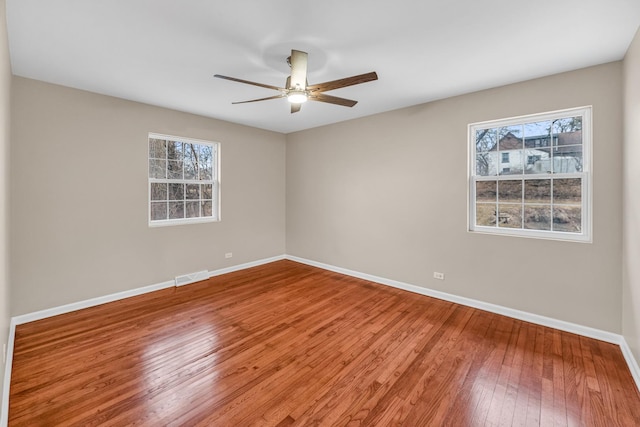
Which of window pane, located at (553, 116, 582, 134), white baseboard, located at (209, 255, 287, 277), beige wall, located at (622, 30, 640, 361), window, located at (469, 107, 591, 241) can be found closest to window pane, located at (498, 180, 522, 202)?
window, located at (469, 107, 591, 241)

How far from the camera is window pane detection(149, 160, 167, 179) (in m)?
3.92

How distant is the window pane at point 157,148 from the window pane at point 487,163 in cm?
434

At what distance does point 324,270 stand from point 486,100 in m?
3.50

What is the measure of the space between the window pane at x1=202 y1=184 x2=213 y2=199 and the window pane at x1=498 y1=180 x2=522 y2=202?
423 centimetres

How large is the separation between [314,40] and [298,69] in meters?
0.25

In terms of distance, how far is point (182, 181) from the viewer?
4.26 meters

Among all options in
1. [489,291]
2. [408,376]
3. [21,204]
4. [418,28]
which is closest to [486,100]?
[418,28]

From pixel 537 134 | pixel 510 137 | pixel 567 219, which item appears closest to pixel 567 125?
pixel 537 134

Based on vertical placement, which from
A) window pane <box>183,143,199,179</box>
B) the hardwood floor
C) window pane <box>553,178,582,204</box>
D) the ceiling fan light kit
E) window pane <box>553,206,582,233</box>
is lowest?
the hardwood floor

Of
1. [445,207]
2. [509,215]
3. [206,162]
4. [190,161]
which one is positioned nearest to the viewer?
[509,215]

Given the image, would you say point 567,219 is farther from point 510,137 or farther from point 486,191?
point 510,137

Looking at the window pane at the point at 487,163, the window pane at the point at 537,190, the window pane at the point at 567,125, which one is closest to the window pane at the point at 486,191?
the window pane at the point at 487,163

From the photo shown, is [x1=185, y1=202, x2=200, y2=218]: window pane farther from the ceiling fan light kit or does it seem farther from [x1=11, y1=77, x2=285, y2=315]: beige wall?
the ceiling fan light kit

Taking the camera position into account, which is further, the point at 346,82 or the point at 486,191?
the point at 486,191
